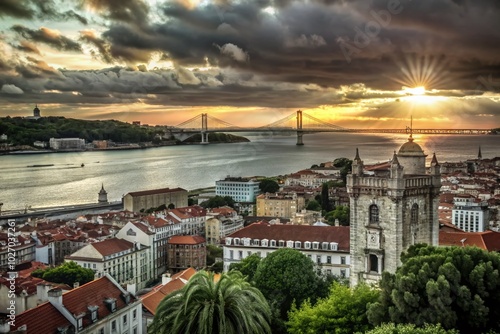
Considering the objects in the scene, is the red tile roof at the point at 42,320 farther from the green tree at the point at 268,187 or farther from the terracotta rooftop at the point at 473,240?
the green tree at the point at 268,187

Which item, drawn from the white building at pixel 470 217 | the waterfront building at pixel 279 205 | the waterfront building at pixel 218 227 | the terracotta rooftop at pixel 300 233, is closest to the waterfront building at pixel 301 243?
the terracotta rooftop at pixel 300 233

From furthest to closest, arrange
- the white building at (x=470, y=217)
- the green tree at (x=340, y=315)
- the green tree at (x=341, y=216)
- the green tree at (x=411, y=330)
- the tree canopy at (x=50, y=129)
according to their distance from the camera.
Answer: the tree canopy at (x=50, y=129)
the white building at (x=470, y=217)
the green tree at (x=341, y=216)
the green tree at (x=340, y=315)
the green tree at (x=411, y=330)

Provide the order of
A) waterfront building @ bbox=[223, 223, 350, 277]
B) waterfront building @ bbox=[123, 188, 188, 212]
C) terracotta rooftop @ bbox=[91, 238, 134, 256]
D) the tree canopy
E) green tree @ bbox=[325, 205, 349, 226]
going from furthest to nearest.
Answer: the tree canopy
waterfront building @ bbox=[123, 188, 188, 212]
green tree @ bbox=[325, 205, 349, 226]
terracotta rooftop @ bbox=[91, 238, 134, 256]
waterfront building @ bbox=[223, 223, 350, 277]

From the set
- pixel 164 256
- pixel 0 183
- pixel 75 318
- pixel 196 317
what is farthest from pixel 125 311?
pixel 0 183

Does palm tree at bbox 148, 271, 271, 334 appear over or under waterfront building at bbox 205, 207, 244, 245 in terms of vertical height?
over

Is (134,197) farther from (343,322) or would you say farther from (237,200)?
(343,322)

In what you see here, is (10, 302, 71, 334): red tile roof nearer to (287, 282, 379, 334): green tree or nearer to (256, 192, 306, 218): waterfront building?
(287, 282, 379, 334): green tree

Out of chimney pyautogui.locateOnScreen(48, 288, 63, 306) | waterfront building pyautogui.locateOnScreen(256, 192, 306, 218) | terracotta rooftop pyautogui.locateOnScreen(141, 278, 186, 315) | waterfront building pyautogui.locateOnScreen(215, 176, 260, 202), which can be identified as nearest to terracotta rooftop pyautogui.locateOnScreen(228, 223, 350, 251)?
terracotta rooftop pyautogui.locateOnScreen(141, 278, 186, 315)
